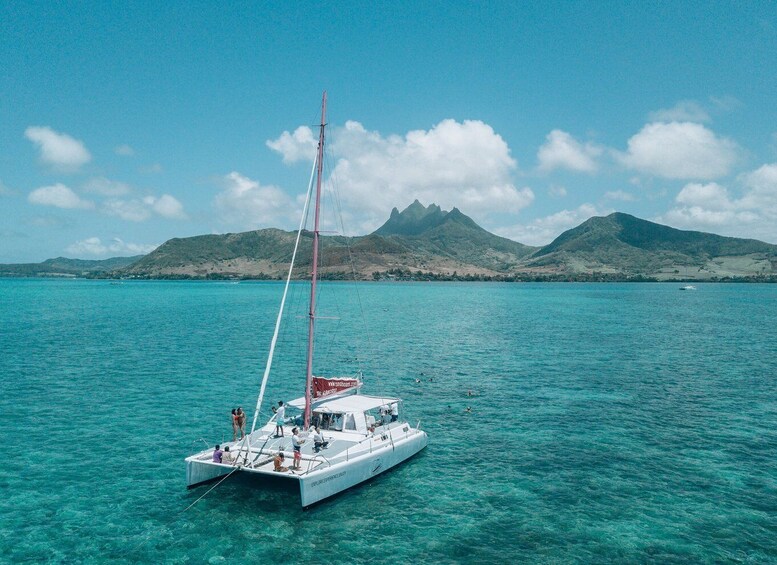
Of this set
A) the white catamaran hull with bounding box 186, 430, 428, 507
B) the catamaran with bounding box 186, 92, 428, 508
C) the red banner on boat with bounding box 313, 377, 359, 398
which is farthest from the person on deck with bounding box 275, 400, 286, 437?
the red banner on boat with bounding box 313, 377, 359, 398

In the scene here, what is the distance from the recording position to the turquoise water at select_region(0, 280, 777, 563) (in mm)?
22781

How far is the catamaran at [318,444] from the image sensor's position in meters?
26.2

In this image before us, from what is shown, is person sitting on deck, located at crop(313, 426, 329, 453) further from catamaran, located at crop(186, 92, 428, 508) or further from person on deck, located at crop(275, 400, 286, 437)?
person on deck, located at crop(275, 400, 286, 437)

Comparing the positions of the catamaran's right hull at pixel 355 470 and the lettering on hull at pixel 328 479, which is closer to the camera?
the catamaran's right hull at pixel 355 470

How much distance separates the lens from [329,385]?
124 ft

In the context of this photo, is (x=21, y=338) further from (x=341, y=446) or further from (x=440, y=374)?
(x=341, y=446)

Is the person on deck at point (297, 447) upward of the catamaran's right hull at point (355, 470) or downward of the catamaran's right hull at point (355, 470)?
upward

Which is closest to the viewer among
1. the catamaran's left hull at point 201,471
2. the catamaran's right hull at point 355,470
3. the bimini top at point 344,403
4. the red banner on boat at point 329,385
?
the catamaran's right hull at point 355,470

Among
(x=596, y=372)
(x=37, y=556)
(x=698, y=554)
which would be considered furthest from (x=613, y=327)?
(x=37, y=556)

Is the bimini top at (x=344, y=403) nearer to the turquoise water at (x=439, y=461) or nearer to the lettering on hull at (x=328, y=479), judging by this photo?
the turquoise water at (x=439, y=461)

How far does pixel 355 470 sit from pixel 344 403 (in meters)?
7.16

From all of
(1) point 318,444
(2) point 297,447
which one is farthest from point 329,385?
(2) point 297,447

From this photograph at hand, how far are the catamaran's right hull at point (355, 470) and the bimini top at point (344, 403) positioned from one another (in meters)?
3.17

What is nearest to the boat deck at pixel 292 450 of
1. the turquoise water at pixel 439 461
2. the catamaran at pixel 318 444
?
the catamaran at pixel 318 444
